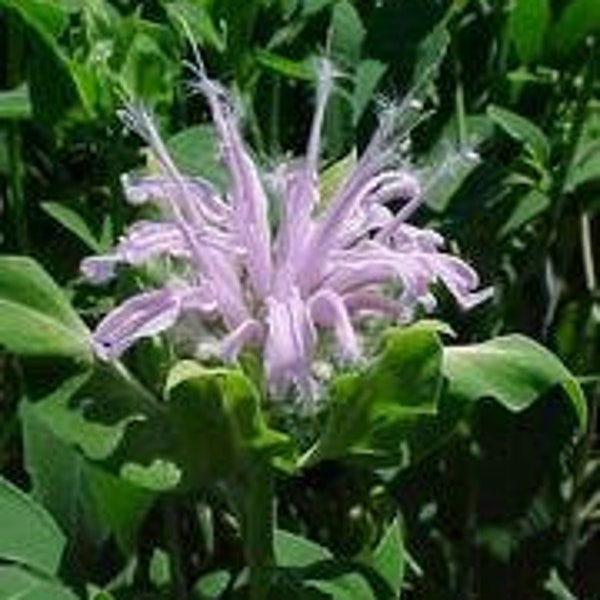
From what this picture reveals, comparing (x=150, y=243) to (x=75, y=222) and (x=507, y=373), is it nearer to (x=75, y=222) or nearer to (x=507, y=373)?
(x=507, y=373)

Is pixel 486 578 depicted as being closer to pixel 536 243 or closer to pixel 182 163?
pixel 536 243

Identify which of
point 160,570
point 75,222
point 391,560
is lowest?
point 160,570

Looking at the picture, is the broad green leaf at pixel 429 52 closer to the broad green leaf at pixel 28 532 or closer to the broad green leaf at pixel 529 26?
the broad green leaf at pixel 529 26

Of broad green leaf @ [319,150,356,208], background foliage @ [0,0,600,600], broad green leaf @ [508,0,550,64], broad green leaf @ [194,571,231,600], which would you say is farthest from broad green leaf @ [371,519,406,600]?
broad green leaf @ [508,0,550,64]

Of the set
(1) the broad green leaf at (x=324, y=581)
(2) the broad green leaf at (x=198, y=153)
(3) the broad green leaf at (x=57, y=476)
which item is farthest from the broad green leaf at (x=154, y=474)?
(2) the broad green leaf at (x=198, y=153)

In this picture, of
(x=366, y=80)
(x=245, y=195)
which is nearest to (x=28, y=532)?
(x=245, y=195)

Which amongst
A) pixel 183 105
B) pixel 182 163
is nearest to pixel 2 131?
pixel 183 105

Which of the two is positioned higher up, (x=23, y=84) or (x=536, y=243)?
(x=23, y=84)
